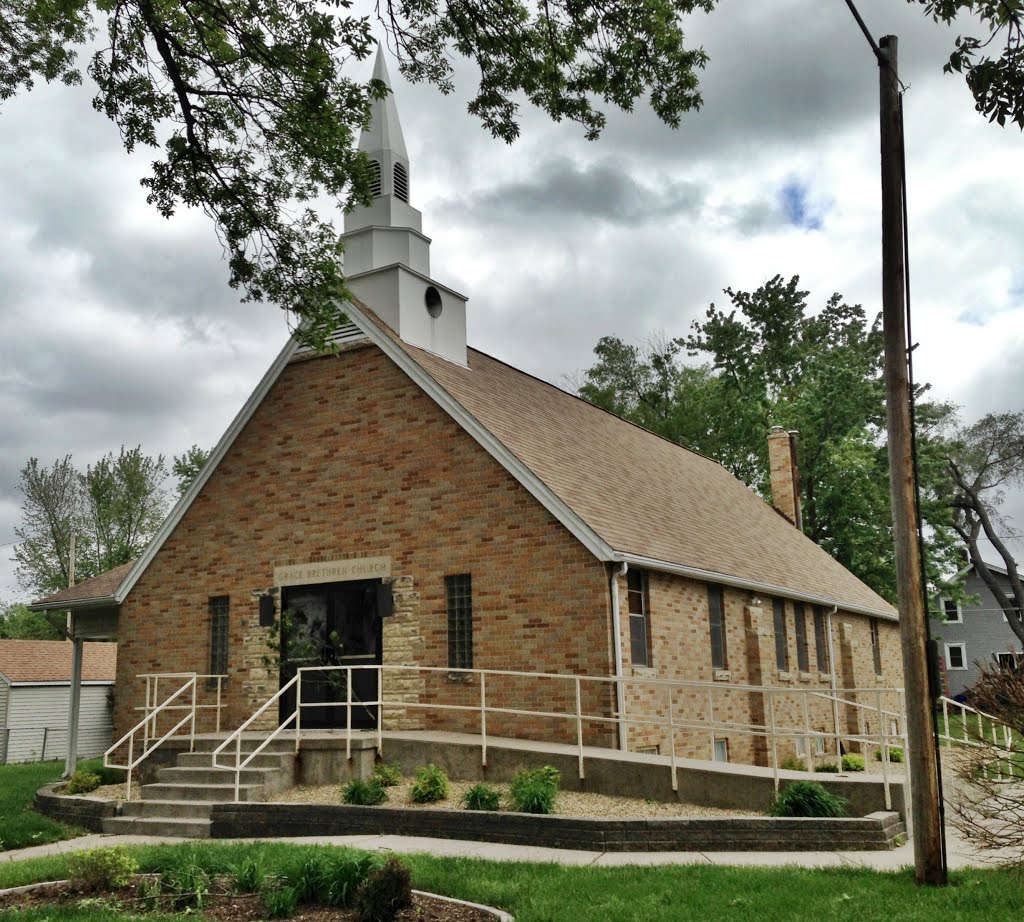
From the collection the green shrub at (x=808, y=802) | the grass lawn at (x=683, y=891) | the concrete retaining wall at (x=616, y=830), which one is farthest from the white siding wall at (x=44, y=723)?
the green shrub at (x=808, y=802)

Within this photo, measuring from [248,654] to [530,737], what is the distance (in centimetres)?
578

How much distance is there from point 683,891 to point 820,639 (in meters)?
17.6

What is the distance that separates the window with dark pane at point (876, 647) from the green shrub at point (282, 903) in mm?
24485

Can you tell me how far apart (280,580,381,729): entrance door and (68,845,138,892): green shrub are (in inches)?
289

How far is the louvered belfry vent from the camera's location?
20.5 meters

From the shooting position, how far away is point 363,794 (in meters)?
12.8

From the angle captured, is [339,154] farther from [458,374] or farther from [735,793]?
[735,793]

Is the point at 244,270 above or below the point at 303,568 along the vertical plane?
above

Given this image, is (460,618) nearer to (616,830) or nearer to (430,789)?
(430,789)

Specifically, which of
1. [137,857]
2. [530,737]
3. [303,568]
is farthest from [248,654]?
[137,857]

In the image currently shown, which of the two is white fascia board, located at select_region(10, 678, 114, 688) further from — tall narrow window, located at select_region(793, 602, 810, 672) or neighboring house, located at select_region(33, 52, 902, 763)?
tall narrow window, located at select_region(793, 602, 810, 672)

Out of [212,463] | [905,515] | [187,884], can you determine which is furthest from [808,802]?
[212,463]

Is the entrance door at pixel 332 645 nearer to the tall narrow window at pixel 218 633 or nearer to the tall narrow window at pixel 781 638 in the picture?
the tall narrow window at pixel 218 633

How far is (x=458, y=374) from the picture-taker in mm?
19391
